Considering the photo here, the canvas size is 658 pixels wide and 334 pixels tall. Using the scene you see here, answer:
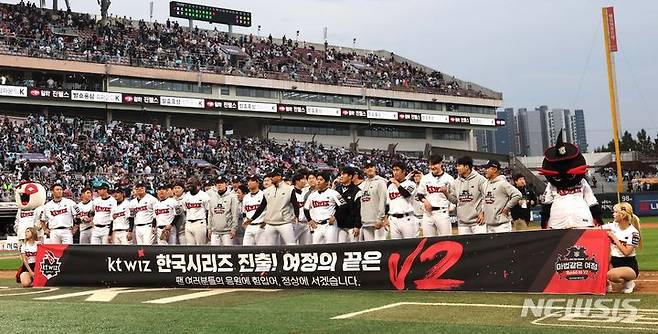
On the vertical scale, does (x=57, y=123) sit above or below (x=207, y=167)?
above

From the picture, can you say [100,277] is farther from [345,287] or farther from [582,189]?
[582,189]

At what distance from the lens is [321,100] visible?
61500mm

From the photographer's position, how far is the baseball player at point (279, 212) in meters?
13.0

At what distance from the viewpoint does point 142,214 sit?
15445 millimetres

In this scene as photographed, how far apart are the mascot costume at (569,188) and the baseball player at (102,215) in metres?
10.3

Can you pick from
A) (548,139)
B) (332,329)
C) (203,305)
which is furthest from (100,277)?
(548,139)

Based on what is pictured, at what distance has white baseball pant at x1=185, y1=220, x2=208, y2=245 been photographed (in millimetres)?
14930

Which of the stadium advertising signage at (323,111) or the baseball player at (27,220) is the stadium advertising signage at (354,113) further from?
the baseball player at (27,220)

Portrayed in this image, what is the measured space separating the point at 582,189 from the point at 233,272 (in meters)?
5.81

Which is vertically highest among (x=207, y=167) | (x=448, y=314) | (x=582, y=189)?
(x=207, y=167)

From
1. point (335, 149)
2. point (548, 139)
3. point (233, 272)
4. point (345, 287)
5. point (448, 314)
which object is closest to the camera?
point (448, 314)

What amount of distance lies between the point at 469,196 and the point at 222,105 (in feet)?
145

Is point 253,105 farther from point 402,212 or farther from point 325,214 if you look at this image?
point 402,212

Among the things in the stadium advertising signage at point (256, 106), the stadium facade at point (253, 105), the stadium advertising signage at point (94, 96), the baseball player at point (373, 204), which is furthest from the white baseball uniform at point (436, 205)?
the stadium advertising signage at point (256, 106)
